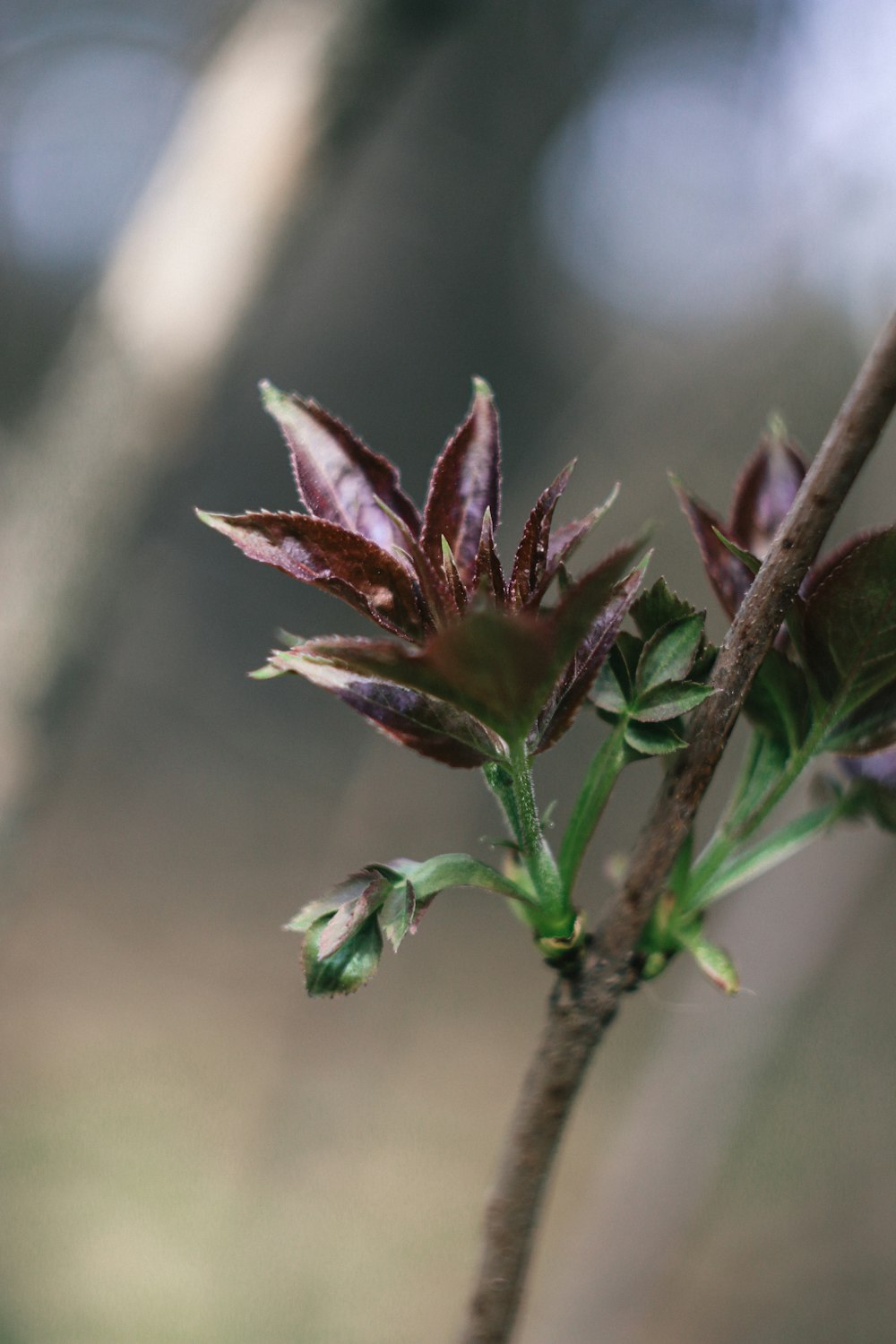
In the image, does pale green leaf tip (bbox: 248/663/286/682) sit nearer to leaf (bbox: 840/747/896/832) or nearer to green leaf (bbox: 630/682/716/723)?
green leaf (bbox: 630/682/716/723)

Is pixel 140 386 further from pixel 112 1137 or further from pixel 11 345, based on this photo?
pixel 11 345

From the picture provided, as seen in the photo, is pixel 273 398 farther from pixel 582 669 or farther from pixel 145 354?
pixel 145 354

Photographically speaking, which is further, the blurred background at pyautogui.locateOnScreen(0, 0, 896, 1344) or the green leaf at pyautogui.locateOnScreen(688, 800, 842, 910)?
the blurred background at pyautogui.locateOnScreen(0, 0, 896, 1344)

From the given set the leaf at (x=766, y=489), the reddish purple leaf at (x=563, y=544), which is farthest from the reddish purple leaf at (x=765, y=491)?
the reddish purple leaf at (x=563, y=544)

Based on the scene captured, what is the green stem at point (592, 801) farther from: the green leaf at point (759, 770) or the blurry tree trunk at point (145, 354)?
the blurry tree trunk at point (145, 354)

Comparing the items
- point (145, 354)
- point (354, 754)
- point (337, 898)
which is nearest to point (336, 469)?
point (337, 898)

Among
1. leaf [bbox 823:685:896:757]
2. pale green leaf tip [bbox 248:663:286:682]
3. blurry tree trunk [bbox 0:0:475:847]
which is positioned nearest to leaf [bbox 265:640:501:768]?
pale green leaf tip [bbox 248:663:286:682]

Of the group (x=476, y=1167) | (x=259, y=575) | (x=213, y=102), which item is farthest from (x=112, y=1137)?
(x=213, y=102)
